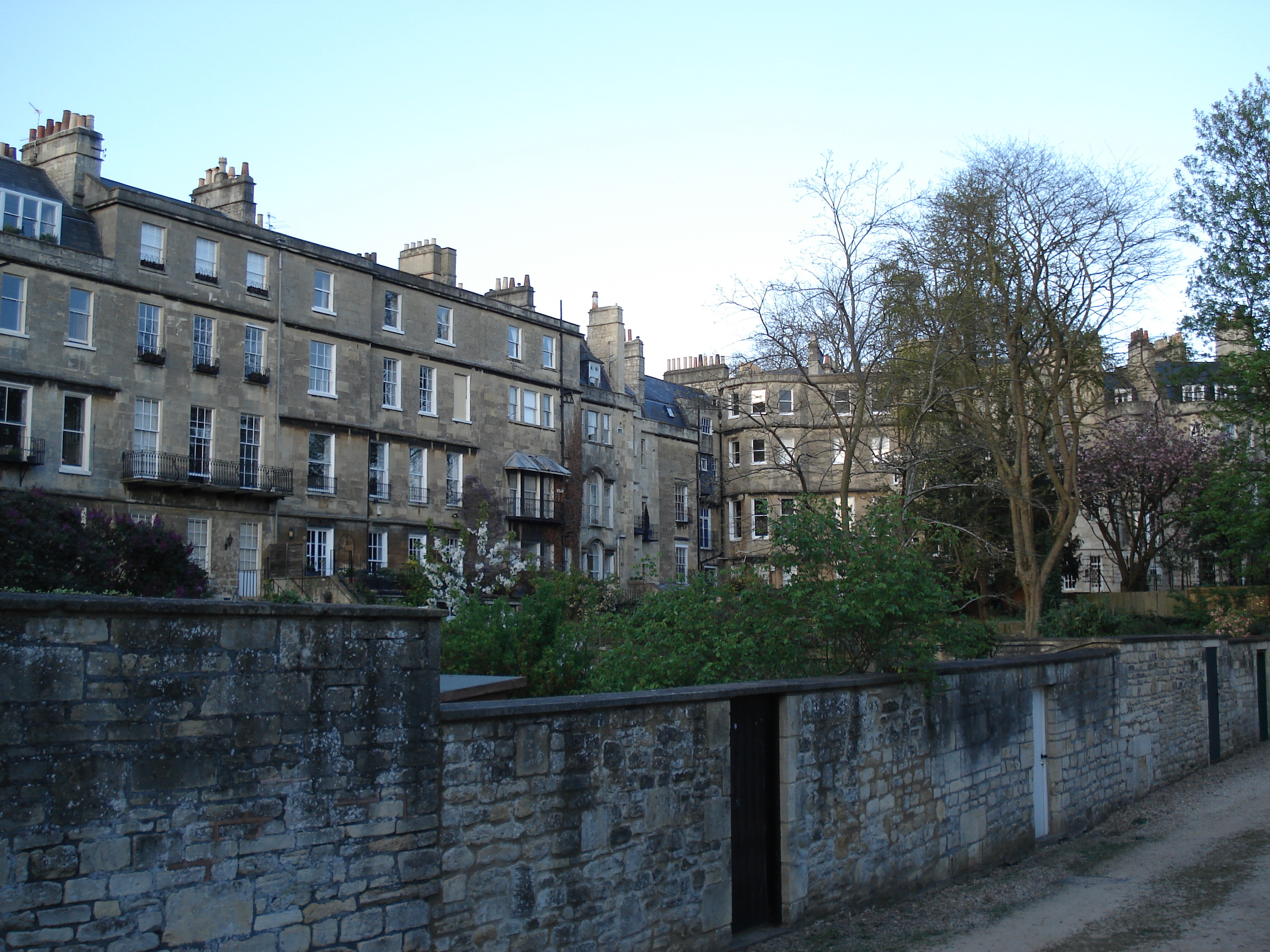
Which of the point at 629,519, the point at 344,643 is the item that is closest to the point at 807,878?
the point at 344,643

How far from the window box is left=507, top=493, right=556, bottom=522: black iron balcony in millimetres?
12627

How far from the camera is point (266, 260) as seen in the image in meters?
31.8

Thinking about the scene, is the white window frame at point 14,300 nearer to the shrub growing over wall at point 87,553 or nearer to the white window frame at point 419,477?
the shrub growing over wall at point 87,553

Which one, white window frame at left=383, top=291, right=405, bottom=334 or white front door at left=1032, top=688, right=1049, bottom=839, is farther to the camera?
white window frame at left=383, top=291, right=405, bottom=334

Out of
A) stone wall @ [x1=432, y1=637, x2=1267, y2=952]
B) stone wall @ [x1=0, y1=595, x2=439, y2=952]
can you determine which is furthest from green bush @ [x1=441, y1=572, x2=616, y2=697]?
stone wall @ [x1=0, y1=595, x2=439, y2=952]

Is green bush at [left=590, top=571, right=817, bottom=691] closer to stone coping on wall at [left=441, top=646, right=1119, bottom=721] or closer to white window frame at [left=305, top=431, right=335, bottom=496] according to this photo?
stone coping on wall at [left=441, top=646, right=1119, bottom=721]

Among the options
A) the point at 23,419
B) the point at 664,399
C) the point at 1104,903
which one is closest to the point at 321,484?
the point at 23,419

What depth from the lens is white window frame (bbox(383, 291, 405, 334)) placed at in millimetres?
35375

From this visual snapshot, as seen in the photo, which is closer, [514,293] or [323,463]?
[323,463]

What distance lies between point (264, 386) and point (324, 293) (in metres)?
3.66

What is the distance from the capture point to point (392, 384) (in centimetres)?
3528

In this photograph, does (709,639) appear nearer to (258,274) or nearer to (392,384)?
(258,274)

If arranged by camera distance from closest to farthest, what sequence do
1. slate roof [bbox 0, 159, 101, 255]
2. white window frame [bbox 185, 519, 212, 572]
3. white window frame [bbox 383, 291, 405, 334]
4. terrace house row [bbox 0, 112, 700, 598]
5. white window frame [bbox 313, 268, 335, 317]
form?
terrace house row [bbox 0, 112, 700, 598] < slate roof [bbox 0, 159, 101, 255] < white window frame [bbox 185, 519, 212, 572] < white window frame [bbox 313, 268, 335, 317] < white window frame [bbox 383, 291, 405, 334]

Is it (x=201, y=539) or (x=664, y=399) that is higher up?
(x=664, y=399)
